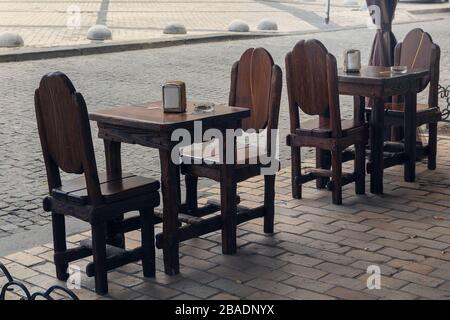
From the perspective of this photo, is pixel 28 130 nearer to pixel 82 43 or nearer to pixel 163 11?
pixel 82 43

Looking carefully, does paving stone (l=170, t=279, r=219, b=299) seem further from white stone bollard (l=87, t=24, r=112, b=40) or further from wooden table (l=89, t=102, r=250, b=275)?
white stone bollard (l=87, t=24, r=112, b=40)

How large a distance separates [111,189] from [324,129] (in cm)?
215

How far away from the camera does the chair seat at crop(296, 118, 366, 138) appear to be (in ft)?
20.9

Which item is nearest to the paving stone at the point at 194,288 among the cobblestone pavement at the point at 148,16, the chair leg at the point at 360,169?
the chair leg at the point at 360,169

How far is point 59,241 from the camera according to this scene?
502cm

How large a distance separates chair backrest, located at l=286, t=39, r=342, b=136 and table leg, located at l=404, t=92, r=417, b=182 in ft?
2.54

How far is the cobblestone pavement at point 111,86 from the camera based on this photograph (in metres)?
7.06

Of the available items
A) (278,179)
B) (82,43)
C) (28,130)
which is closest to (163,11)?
(82,43)

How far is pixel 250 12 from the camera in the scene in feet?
76.4

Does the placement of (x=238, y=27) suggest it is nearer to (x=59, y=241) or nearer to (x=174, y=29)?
(x=174, y=29)
